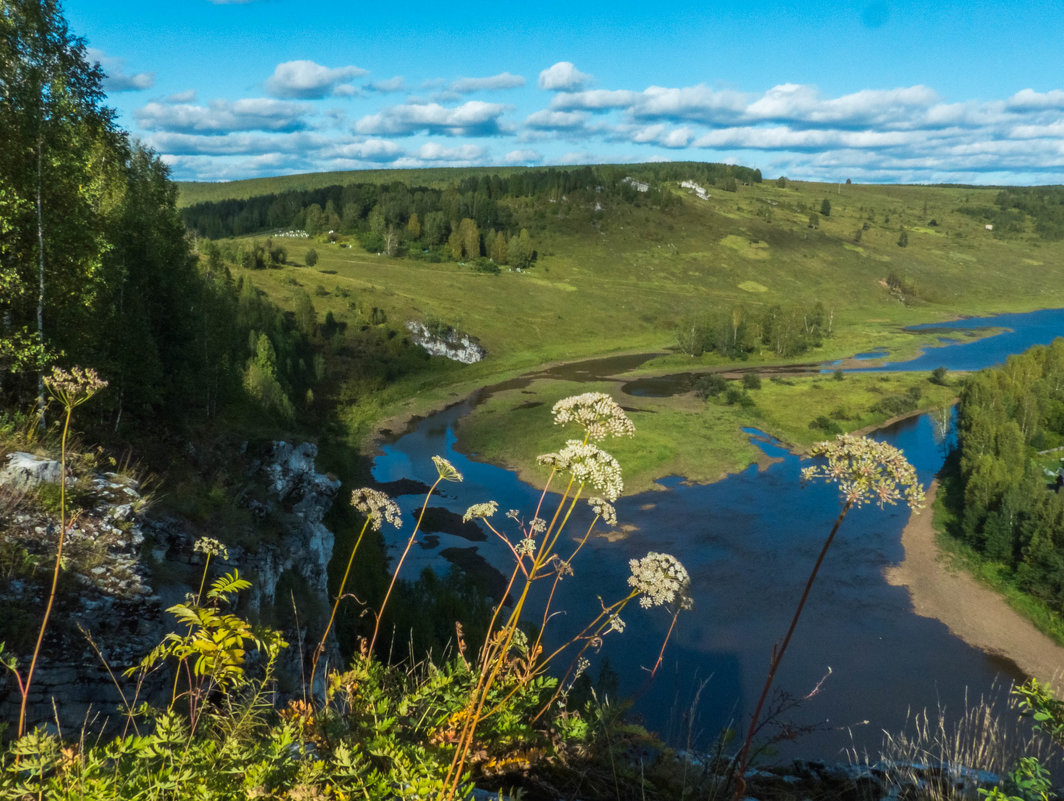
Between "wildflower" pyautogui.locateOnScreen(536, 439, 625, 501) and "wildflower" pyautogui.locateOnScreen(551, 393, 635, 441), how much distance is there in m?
0.12

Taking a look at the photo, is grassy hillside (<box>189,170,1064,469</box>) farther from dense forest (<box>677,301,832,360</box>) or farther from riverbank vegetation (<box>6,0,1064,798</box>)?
dense forest (<box>677,301,832,360</box>)

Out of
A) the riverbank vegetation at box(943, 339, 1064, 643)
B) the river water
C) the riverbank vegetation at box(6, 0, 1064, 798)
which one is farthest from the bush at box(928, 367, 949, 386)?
the river water

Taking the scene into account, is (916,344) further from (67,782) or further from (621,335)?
(67,782)

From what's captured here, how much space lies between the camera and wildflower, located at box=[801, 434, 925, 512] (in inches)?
146

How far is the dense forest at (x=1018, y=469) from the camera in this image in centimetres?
3700

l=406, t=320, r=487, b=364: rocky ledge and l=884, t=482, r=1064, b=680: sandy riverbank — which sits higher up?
l=406, t=320, r=487, b=364: rocky ledge

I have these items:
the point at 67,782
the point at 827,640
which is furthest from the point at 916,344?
the point at 67,782

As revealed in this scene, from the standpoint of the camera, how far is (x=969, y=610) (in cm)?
3547

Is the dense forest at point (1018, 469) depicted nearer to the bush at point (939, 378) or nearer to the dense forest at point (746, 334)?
the bush at point (939, 378)

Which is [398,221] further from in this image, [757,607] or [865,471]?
[865,471]

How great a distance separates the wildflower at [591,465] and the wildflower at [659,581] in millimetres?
785

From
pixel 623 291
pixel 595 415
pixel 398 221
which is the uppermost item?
pixel 398 221

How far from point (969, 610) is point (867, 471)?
1591 inches

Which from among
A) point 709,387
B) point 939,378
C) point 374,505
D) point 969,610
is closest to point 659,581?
point 374,505
